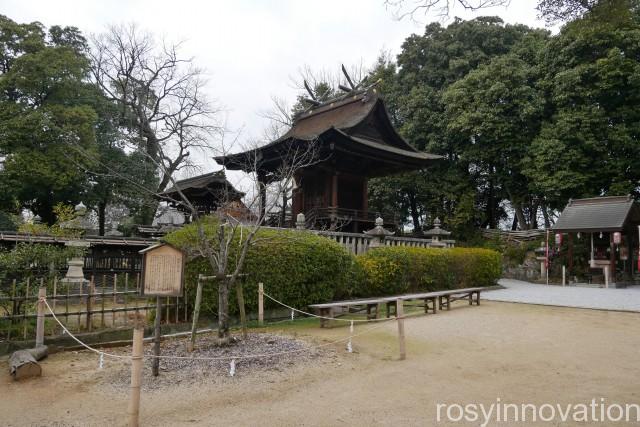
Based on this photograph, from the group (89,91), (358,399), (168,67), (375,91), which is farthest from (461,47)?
(358,399)

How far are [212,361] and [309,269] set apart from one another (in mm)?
3656

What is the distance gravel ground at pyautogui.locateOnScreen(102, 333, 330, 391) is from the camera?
4.93 metres

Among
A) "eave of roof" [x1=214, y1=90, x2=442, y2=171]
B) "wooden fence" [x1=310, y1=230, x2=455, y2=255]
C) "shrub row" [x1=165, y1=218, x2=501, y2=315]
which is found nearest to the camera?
"shrub row" [x1=165, y1=218, x2=501, y2=315]

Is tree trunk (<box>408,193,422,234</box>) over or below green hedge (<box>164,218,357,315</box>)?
over

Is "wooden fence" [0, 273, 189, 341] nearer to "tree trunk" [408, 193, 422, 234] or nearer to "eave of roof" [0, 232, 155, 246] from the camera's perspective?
"eave of roof" [0, 232, 155, 246]

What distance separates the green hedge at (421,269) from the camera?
1112 cm

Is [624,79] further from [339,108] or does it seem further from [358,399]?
[358,399]

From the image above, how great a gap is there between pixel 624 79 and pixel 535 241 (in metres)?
8.60

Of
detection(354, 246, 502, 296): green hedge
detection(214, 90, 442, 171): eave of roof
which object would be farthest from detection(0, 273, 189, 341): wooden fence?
detection(214, 90, 442, 171): eave of roof

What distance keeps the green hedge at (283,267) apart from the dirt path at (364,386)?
1708 mm

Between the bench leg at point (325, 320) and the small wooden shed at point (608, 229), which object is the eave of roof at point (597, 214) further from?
the bench leg at point (325, 320)

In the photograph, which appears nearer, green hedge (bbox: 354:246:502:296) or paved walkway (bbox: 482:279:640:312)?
green hedge (bbox: 354:246:502:296)

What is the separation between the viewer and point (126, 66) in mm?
26766

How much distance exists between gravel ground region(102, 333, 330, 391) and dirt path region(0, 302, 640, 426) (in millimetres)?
108
